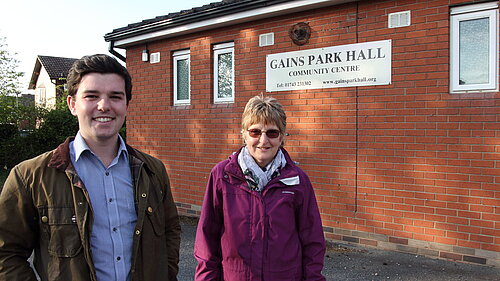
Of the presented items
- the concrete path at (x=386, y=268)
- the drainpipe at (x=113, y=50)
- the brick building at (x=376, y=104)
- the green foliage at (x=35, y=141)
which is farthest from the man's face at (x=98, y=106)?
the green foliage at (x=35, y=141)

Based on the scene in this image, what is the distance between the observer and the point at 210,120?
770 cm

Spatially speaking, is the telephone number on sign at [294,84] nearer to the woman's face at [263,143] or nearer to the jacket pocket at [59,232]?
the woman's face at [263,143]

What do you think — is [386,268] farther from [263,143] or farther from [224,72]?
[224,72]

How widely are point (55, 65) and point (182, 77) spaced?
34.6m

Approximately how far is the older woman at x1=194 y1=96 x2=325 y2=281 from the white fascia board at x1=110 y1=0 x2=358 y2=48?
403cm

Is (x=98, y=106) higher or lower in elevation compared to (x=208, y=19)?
lower

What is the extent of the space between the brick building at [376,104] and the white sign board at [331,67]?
0.05 ft

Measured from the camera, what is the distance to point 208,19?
24.1 feet

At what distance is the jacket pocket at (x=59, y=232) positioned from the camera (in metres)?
1.83

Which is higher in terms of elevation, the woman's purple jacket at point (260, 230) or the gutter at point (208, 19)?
the gutter at point (208, 19)

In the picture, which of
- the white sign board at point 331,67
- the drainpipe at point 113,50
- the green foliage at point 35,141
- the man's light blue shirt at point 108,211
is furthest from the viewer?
the green foliage at point 35,141

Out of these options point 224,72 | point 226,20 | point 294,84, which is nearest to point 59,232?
point 294,84

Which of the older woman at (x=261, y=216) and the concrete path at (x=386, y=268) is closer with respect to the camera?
the older woman at (x=261, y=216)

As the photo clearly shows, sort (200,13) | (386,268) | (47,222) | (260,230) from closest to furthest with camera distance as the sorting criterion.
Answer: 1. (47,222)
2. (260,230)
3. (386,268)
4. (200,13)
